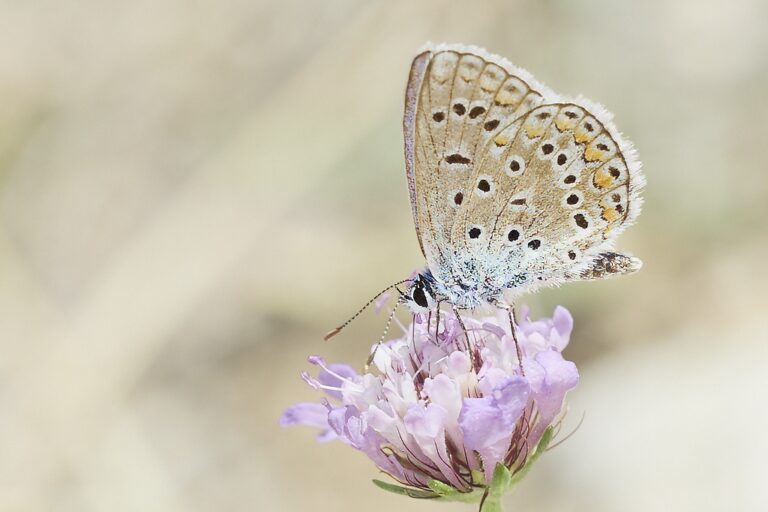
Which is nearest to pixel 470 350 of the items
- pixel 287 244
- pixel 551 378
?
pixel 551 378

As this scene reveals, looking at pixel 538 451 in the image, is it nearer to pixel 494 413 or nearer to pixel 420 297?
pixel 494 413

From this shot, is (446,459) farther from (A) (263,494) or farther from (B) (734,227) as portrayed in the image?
(B) (734,227)

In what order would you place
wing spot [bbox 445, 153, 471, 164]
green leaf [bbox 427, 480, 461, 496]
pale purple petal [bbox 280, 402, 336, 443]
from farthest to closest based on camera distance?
pale purple petal [bbox 280, 402, 336, 443], wing spot [bbox 445, 153, 471, 164], green leaf [bbox 427, 480, 461, 496]

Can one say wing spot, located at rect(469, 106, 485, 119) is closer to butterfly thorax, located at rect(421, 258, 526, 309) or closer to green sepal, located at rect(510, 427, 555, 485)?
butterfly thorax, located at rect(421, 258, 526, 309)

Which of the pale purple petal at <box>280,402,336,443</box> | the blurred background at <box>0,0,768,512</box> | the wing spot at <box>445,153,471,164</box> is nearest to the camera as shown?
the wing spot at <box>445,153,471,164</box>

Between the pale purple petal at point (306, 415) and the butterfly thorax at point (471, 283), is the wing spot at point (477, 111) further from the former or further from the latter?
the pale purple petal at point (306, 415)

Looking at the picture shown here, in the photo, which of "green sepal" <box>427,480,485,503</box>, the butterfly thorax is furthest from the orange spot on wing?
"green sepal" <box>427,480,485,503</box>

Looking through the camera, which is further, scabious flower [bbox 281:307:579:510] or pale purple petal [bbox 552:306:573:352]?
pale purple petal [bbox 552:306:573:352]

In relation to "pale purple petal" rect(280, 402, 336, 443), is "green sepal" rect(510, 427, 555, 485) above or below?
below
